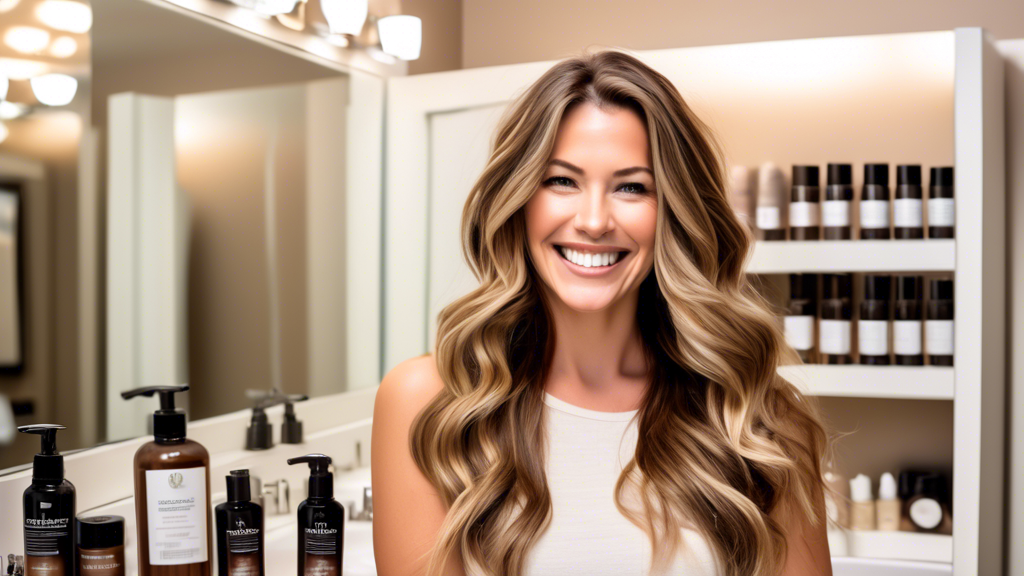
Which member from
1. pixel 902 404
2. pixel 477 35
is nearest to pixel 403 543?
pixel 902 404

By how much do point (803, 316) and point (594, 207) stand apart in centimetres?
100

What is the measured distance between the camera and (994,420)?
5.69ft

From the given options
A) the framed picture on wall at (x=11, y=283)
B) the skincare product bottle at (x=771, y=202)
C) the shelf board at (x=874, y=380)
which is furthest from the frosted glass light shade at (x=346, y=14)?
the shelf board at (x=874, y=380)

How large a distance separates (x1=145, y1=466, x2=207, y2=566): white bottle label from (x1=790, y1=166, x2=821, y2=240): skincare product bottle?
4.40 feet

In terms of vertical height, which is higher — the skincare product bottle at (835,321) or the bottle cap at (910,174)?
the bottle cap at (910,174)

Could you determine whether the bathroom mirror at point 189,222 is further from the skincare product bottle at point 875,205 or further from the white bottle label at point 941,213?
the white bottle label at point 941,213

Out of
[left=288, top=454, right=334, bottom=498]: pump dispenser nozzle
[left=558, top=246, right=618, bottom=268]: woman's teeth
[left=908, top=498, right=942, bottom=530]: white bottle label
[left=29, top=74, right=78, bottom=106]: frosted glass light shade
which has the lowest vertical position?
[left=908, top=498, right=942, bottom=530]: white bottle label

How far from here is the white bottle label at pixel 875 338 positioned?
1.79 m

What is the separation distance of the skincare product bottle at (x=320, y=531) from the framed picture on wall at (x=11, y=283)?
449 millimetres

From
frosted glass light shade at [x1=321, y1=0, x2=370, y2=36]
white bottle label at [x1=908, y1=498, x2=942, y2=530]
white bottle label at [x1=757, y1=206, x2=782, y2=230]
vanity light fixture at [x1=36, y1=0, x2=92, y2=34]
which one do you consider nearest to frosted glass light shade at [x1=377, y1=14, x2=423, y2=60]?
frosted glass light shade at [x1=321, y1=0, x2=370, y2=36]

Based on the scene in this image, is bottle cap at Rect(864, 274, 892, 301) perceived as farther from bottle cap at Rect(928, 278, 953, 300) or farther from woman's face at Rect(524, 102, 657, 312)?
woman's face at Rect(524, 102, 657, 312)

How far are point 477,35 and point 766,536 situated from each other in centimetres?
194

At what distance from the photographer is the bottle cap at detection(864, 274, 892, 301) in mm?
1811

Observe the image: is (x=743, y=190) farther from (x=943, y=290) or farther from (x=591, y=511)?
(x=591, y=511)
